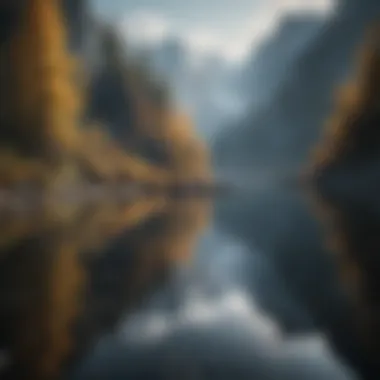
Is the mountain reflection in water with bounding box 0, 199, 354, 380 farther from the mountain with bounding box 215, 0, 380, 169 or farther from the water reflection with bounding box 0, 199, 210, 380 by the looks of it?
the mountain with bounding box 215, 0, 380, 169

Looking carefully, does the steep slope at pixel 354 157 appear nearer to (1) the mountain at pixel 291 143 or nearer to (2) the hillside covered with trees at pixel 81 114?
(1) the mountain at pixel 291 143

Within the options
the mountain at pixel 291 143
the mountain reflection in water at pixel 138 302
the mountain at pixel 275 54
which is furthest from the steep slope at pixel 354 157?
the mountain reflection in water at pixel 138 302

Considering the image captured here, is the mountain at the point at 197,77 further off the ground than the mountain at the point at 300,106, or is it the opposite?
the mountain at the point at 197,77

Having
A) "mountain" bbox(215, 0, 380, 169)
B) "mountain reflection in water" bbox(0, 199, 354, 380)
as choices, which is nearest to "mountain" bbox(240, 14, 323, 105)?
"mountain" bbox(215, 0, 380, 169)

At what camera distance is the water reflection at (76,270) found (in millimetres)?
1695

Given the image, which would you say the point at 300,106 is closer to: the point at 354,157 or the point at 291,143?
the point at 291,143

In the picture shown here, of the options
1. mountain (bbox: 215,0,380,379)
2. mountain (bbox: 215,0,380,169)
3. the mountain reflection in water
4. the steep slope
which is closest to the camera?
the mountain reflection in water

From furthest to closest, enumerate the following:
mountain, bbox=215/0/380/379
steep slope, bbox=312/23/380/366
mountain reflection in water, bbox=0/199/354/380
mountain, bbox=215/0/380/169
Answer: mountain, bbox=215/0/380/169 < steep slope, bbox=312/23/380/366 < mountain, bbox=215/0/380/379 < mountain reflection in water, bbox=0/199/354/380

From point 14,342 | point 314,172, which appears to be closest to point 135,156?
point 314,172

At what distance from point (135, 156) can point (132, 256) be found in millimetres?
530

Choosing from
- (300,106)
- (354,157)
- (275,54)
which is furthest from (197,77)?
(354,157)

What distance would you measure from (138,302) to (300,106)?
3.82 feet

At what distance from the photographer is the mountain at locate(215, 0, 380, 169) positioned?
99.9 inches

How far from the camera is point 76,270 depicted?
2.13 m
